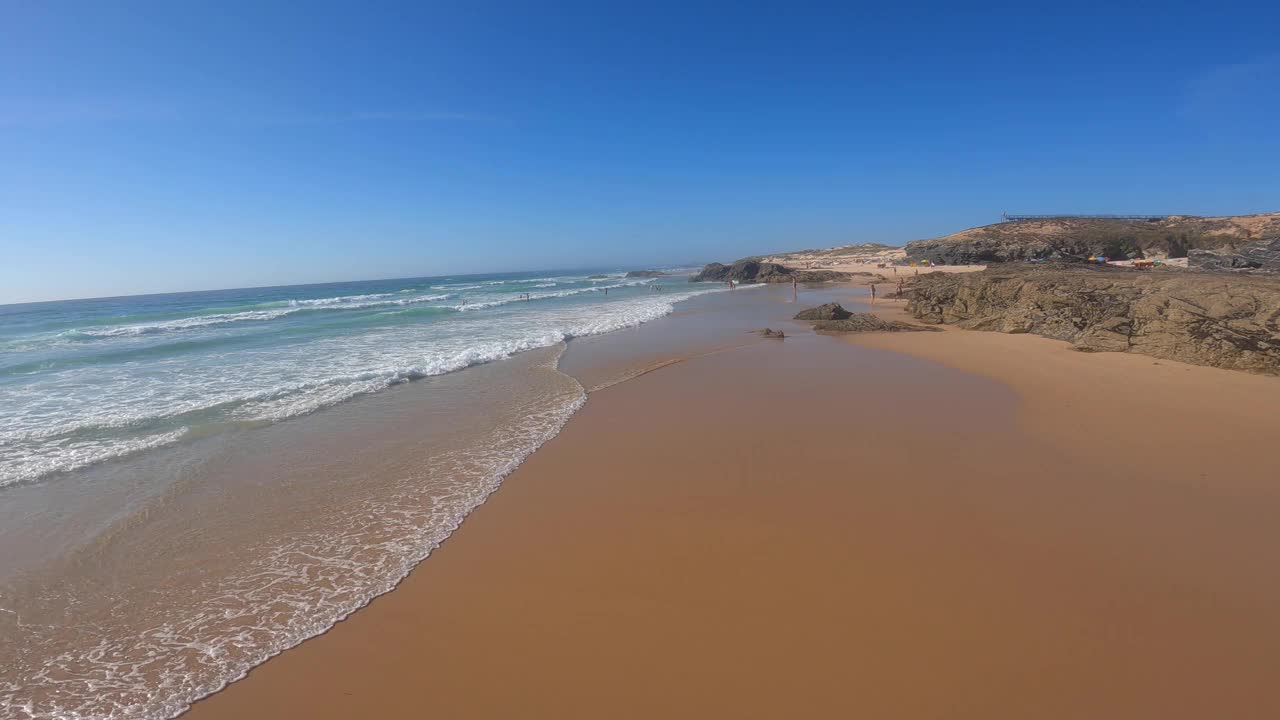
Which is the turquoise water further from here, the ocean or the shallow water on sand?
the shallow water on sand

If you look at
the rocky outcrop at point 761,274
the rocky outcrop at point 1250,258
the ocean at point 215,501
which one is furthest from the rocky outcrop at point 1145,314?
the rocky outcrop at point 761,274

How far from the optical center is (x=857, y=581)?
3.94 m

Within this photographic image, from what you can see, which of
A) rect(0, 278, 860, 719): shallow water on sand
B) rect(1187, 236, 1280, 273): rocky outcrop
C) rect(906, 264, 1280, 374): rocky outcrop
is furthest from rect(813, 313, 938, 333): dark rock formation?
rect(1187, 236, 1280, 273): rocky outcrop

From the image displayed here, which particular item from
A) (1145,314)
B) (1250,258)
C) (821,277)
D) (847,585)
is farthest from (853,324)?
(821,277)

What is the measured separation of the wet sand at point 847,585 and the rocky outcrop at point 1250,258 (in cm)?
1994

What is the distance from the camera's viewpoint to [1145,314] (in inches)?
436

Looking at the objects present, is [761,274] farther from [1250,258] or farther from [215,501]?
[215,501]

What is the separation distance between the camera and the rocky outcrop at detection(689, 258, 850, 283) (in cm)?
4731

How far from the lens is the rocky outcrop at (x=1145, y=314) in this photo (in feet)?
30.8

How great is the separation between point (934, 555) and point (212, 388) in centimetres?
1385

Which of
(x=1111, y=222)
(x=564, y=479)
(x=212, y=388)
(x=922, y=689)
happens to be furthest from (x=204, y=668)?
(x=1111, y=222)

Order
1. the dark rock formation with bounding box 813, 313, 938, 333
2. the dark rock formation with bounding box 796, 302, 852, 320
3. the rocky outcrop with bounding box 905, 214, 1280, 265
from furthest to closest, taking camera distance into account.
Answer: the rocky outcrop with bounding box 905, 214, 1280, 265 → the dark rock formation with bounding box 796, 302, 852, 320 → the dark rock formation with bounding box 813, 313, 938, 333

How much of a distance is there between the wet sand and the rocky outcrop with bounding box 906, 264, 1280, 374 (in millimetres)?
3230

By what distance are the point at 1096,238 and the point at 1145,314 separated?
35.5m
